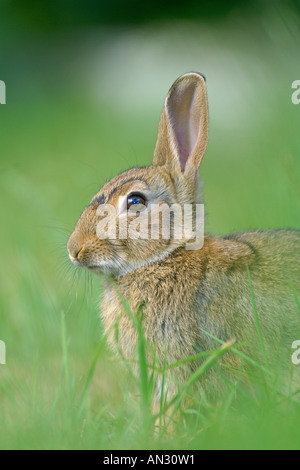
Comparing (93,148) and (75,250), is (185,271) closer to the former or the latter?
(75,250)

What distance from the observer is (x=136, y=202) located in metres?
3.18

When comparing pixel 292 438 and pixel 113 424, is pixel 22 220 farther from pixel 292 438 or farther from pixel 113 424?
pixel 292 438

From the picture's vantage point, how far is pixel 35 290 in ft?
13.4

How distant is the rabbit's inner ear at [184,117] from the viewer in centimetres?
334

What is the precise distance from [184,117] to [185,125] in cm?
4

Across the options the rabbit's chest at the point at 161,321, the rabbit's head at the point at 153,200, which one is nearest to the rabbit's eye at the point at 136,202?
the rabbit's head at the point at 153,200

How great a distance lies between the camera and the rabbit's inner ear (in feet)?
10.9

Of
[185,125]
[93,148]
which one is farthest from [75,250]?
[93,148]

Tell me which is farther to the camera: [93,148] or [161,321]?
[93,148]

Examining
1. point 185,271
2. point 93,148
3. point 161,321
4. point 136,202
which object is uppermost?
point 93,148

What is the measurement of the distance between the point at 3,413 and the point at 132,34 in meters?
13.1

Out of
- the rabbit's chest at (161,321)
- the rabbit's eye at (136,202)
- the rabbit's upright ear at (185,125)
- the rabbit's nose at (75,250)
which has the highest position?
the rabbit's upright ear at (185,125)

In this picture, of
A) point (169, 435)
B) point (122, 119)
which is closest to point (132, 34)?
point (122, 119)

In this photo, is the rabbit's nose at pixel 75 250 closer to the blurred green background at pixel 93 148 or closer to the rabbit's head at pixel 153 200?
the rabbit's head at pixel 153 200
